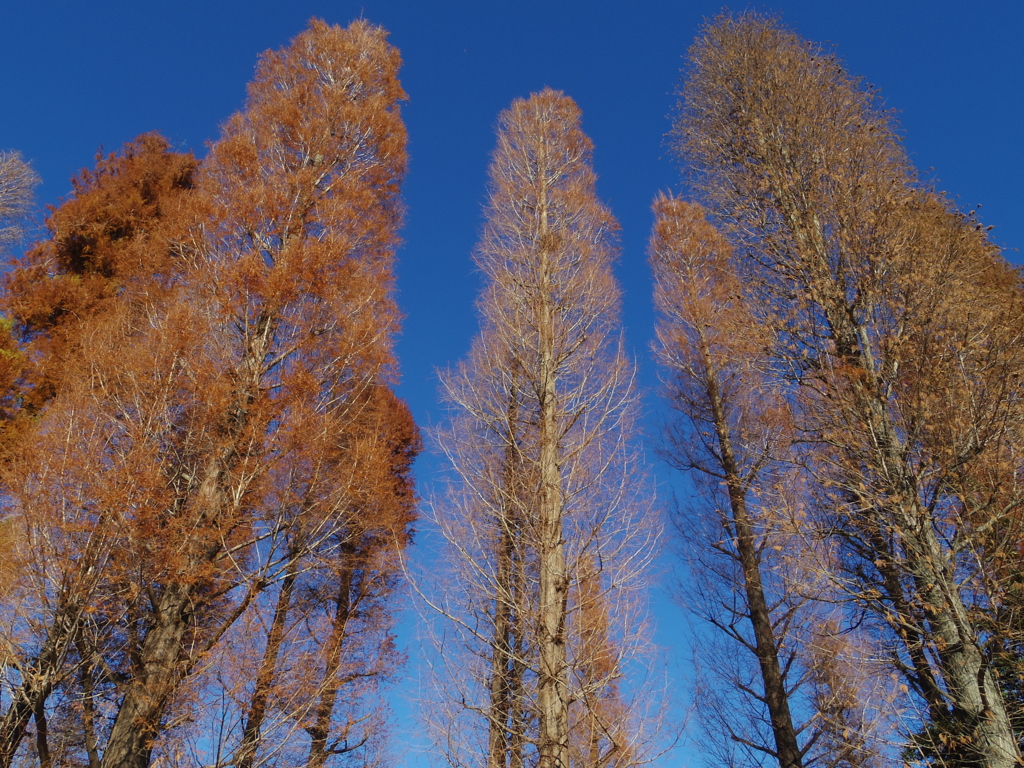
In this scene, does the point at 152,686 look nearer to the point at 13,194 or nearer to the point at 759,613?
the point at 759,613

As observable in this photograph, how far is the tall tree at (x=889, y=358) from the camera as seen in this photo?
4695 mm

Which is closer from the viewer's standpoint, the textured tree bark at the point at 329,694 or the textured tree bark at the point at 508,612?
the textured tree bark at the point at 508,612

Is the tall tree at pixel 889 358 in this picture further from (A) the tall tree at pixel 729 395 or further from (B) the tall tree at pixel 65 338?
(B) the tall tree at pixel 65 338

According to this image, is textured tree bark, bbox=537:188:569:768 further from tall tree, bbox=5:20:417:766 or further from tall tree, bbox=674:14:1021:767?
tall tree, bbox=674:14:1021:767

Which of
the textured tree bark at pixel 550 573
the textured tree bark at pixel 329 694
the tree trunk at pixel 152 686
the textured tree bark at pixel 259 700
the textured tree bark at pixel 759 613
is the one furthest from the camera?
the textured tree bark at pixel 329 694

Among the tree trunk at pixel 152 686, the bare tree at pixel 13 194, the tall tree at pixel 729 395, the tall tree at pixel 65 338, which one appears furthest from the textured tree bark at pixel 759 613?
the bare tree at pixel 13 194

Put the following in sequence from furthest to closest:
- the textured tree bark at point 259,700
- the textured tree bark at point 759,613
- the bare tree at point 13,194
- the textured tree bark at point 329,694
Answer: the bare tree at point 13,194, the textured tree bark at point 329,694, the textured tree bark at point 759,613, the textured tree bark at point 259,700

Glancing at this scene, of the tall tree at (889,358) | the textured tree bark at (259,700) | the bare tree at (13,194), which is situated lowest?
the textured tree bark at (259,700)

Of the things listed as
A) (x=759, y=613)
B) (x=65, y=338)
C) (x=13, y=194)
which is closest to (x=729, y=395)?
(x=759, y=613)

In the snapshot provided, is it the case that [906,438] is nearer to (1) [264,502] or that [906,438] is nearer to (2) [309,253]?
(1) [264,502]

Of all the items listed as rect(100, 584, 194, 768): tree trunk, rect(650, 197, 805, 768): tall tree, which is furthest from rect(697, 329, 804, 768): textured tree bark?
rect(100, 584, 194, 768): tree trunk

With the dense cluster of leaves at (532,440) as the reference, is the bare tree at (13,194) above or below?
above

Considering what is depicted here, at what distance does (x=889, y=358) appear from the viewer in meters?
5.70

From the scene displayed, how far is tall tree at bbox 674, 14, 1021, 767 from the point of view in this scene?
15.4ft
